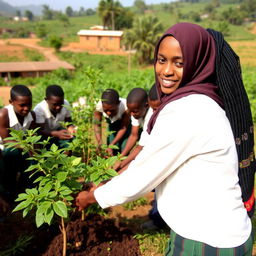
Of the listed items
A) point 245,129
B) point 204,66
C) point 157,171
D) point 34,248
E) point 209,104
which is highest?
point 204,66

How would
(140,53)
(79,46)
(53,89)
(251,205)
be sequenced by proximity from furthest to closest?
1. (79,46)
2. (140,53)
3. (53,89)
4. (251,205)

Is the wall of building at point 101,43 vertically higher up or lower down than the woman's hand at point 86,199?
lower down

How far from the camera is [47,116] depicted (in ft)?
11.7

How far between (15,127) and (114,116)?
1251mm

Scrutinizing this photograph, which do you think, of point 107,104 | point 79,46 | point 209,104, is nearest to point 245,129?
point 209,104

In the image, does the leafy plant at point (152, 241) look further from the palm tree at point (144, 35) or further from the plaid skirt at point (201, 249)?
the palm tree at point (144, 35)

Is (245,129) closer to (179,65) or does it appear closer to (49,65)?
(179,65)

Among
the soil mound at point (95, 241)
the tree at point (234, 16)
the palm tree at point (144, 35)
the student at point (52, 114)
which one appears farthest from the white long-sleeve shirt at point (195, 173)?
the tree at point (234, 16)

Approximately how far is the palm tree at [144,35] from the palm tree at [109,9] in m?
18.2

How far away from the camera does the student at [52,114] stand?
3.38 m

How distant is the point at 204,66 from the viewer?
121 cm

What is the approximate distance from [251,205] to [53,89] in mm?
2662

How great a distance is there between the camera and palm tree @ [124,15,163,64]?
88.6 ft

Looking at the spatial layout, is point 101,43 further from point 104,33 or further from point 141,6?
point 141,6
